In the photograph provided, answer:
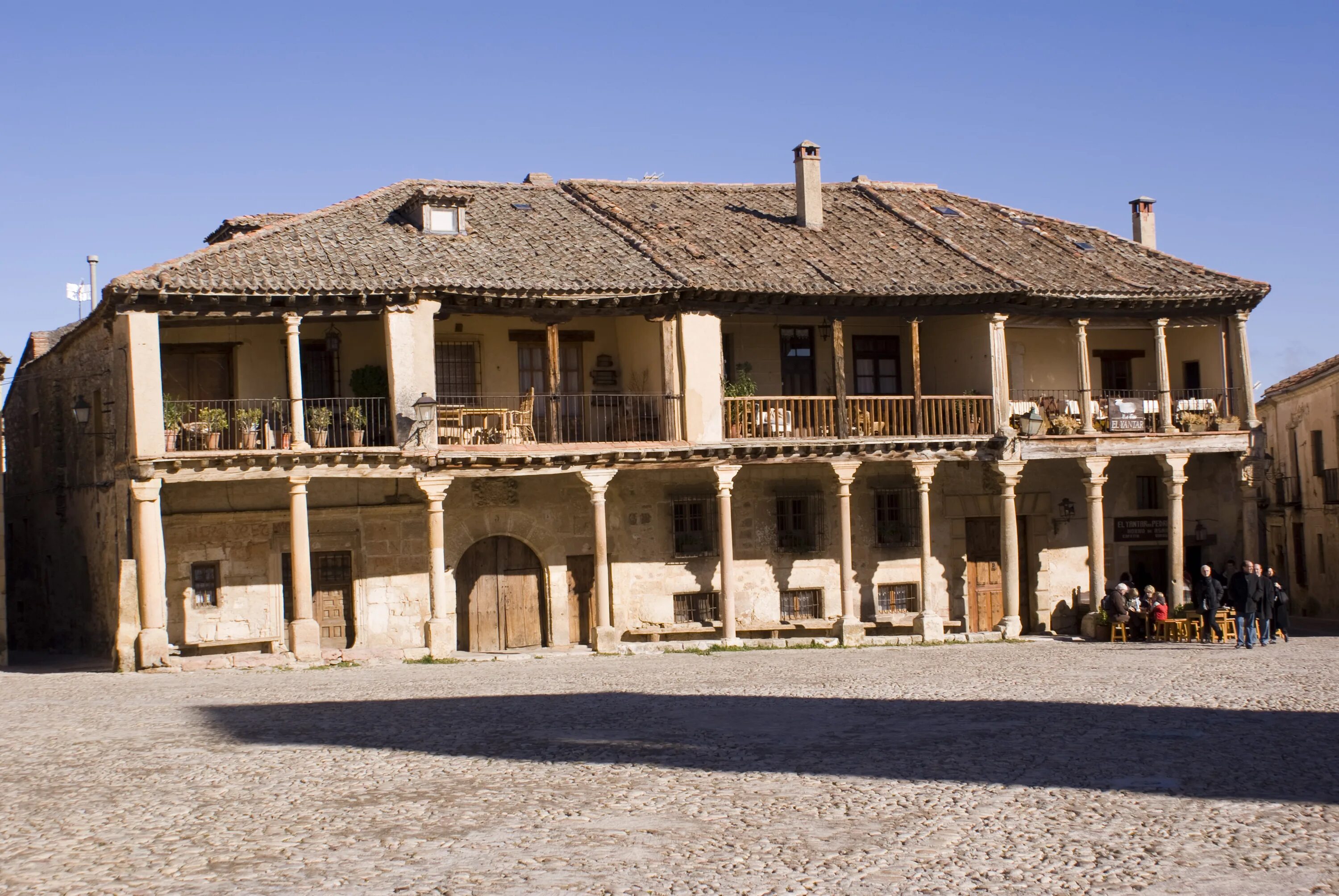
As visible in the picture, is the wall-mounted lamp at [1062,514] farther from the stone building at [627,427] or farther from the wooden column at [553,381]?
the wooden column at [553,381]

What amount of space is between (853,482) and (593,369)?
5.33 meters

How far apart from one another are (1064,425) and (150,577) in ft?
52.6

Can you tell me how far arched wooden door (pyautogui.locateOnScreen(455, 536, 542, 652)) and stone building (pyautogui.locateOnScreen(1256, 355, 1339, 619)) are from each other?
17.9m

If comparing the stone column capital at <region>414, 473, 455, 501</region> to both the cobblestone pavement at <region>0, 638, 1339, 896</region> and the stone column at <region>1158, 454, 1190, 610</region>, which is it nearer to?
the cobblestone pavement at <region>0, 638, 1339, 896</region>

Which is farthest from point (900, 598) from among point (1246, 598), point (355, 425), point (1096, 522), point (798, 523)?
point (355, 425)

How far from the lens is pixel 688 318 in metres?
25.0

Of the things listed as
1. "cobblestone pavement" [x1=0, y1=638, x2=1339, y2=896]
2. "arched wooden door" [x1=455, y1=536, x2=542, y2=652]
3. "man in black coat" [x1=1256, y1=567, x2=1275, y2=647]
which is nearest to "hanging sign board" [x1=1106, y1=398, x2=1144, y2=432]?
"man in black coat" [x1=1256, y1=567, x2=1275, y2=647]

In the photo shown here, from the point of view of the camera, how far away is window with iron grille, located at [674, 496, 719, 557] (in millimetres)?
26703

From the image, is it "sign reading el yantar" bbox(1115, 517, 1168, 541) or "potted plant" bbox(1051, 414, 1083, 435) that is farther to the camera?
"sign reading el yantar" bbox(1115, 517, 1168, 541)

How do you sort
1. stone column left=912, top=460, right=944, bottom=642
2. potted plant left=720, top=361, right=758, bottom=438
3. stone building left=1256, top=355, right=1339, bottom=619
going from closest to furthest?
1. potted plant left=720, top=361, right=758, bottom=438
2. stone column left=912, top=460, right=944, bottom=642
3. stone building left=1256, top=355, right=1339, bottom=619

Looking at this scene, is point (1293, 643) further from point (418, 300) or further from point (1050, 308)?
point (418, 300)

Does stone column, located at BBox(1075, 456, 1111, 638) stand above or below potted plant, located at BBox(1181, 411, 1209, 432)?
below

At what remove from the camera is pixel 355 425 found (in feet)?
77.0

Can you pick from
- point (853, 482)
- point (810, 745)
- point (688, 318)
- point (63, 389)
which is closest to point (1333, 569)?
point (853, 482)
